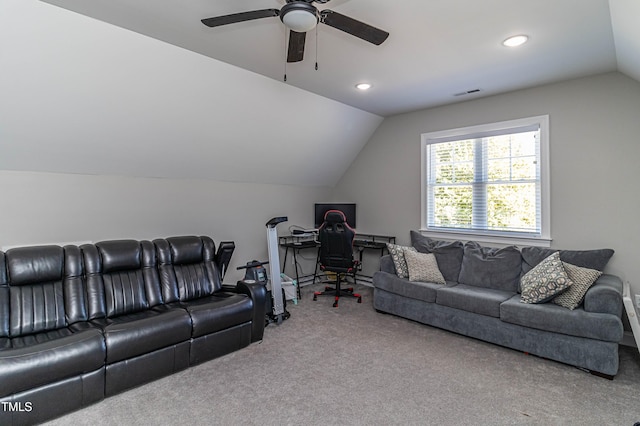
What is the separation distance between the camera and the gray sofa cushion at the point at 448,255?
4.12 metres

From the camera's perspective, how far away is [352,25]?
1.97 meters

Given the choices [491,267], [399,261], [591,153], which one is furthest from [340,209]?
[591,153]

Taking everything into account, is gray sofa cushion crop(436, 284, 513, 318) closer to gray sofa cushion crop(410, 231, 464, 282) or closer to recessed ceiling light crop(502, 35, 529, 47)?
gray sofa cushion crop(410, 231, 464, 282)

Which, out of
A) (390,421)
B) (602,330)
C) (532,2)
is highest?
(532,2)

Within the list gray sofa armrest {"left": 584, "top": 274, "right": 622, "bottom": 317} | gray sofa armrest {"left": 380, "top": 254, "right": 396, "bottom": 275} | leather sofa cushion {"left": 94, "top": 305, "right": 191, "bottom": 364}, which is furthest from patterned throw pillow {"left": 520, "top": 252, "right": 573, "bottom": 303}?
leather sofa cushion {"left": 94, "top": 305, "right": 191, "bottom": 364}

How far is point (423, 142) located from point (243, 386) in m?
3.87

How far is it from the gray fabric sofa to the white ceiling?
6.09ft

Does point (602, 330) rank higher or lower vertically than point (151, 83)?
lower

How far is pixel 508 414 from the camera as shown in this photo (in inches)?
88.0

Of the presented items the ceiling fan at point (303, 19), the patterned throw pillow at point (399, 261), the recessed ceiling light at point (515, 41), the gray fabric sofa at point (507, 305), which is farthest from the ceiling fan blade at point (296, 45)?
the gray fabric sofa at point (507, 305)

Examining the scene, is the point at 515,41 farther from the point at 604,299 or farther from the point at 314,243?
the point at 314,243

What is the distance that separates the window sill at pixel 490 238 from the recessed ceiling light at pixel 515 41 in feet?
7.11

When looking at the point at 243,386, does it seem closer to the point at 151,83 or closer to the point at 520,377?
the point at 520,377

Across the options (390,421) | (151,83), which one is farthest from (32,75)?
(390,421)
